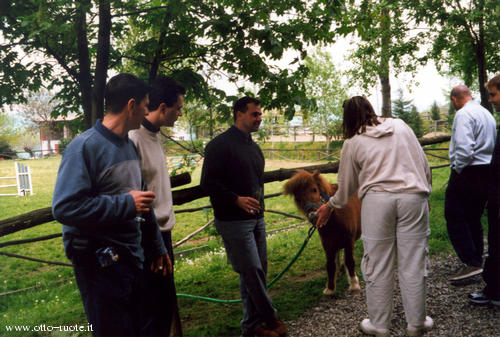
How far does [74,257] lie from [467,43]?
1181 centimetres

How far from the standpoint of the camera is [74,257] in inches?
74.5

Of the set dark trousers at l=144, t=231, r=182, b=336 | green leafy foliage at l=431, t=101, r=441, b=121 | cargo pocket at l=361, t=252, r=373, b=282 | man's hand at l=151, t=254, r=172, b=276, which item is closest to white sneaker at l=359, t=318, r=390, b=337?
cargo pocket at l=361, t=252, r=373, b=282

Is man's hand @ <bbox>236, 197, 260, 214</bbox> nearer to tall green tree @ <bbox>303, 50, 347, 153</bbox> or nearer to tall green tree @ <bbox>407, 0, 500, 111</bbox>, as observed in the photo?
tall green tree @ <bbox>407, 0, 500, 111</bbox>

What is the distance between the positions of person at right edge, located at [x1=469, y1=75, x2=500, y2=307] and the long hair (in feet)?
4.23

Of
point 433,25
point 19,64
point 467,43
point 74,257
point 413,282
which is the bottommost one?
point 413,282

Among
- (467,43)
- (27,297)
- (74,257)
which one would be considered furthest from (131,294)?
(467,43)

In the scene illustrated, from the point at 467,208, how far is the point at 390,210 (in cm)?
191

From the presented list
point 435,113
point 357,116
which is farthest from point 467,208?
point 435,113

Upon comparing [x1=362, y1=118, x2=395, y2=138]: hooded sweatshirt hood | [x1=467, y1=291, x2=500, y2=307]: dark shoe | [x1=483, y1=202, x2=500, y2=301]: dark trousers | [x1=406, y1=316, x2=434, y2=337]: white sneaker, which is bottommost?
[x1=467, y1=291, x2=500, y2=307]: dark shoe

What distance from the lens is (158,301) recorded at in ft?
8.86

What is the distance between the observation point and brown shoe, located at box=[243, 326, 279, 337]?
10.9 feet

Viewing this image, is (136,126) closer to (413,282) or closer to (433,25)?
(413,282)

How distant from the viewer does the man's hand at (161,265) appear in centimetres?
256

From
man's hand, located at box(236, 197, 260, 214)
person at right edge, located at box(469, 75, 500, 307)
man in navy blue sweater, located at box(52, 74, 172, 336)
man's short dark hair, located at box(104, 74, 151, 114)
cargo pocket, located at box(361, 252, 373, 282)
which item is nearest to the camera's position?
man in navy blue sweater, located at box(52, 74, 172, 336)
